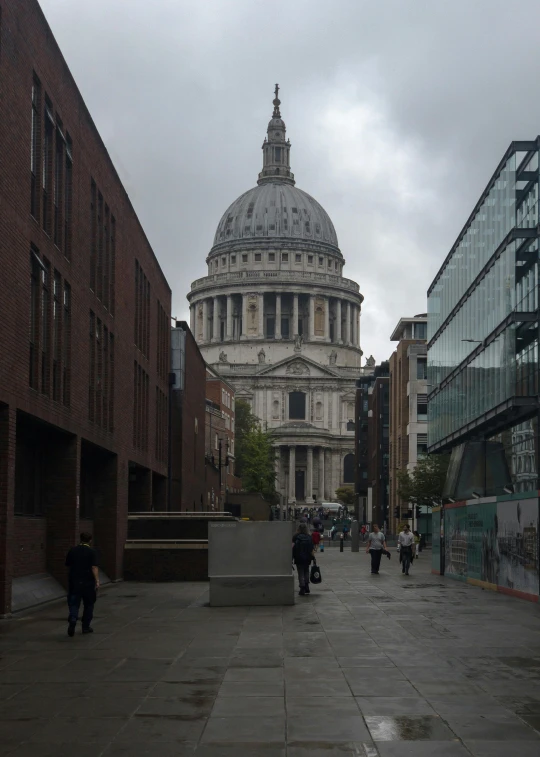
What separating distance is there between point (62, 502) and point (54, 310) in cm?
488

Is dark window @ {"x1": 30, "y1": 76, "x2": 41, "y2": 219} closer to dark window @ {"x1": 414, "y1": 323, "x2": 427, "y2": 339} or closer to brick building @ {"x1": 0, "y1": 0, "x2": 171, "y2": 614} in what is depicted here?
brick building @ {"x1": 0, "y1": 0, "x2": 171, "y2": 614}

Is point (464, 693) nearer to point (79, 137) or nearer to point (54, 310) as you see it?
point (54, 310)

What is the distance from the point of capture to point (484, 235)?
40844 millimetres

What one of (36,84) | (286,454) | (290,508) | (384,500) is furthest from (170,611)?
(286,454)

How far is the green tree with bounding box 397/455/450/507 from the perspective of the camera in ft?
260

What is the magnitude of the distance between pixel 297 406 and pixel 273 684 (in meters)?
173

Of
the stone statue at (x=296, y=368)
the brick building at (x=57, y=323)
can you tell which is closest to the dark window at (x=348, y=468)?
the stone statue at (x=296, y=368)

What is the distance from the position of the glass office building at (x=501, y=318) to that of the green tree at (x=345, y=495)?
12894 centimetres

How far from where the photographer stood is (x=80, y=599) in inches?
768

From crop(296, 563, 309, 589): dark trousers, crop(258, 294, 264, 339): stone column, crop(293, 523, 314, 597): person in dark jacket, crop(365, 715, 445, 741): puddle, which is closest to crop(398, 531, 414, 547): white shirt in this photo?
crop(293, 523, 314, 597): person in dark jacket

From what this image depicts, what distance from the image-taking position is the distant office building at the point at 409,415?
94.4m

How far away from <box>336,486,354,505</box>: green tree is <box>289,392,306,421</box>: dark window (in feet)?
45.5

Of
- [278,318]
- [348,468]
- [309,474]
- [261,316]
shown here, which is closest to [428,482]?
[309,474]

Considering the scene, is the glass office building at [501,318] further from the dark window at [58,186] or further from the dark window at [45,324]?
the dark window at [45,324]
